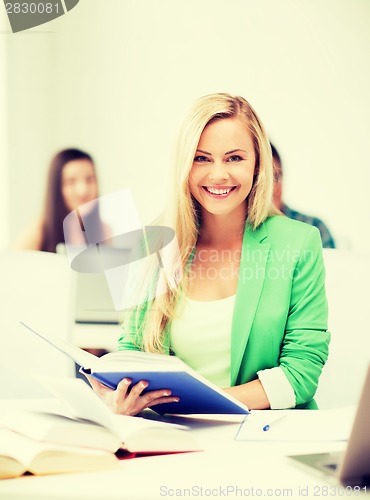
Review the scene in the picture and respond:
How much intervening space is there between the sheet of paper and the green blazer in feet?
0.86

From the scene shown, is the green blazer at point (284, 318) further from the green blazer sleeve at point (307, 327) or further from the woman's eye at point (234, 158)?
the woman's eye at point (234, 158)

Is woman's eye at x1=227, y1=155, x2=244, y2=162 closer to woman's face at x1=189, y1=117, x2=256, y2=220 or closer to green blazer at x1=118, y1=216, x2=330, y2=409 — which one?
woman's face at x1=189, y1=117, x2=256, y2=220

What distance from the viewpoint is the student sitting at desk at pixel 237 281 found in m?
1.37

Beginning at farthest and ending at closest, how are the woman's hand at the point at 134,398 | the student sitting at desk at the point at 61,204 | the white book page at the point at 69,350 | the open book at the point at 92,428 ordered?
the student sitting at desk at the point at 61,204
the woman's hand at the point at 134,398
the white book page at the point at 69,350
the open book at the point at 92,428

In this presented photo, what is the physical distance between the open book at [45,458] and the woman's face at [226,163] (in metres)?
0.88

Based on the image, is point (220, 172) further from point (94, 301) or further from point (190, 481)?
point (94, 301)

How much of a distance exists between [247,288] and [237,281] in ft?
0.18

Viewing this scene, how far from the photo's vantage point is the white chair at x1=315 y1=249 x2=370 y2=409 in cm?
135

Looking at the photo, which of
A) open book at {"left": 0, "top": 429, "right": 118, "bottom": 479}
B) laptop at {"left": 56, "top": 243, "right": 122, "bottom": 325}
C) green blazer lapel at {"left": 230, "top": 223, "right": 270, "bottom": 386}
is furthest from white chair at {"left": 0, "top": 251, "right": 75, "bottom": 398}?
laptop at {"left": 56, "top": 243, "right": 122, "bottom": 325}

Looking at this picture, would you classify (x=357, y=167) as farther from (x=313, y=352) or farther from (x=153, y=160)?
(x=313, y=352)

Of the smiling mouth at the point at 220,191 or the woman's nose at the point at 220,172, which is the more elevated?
the woman's nose at the point at 220,172

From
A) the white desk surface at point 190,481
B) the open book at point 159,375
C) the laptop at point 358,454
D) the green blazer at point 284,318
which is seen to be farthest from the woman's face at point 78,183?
the laptop at point 358,454

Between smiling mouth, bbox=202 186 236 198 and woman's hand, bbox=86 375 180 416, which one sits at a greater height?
smiling mouth, bbox=202 186 236 198

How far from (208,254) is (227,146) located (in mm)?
259
